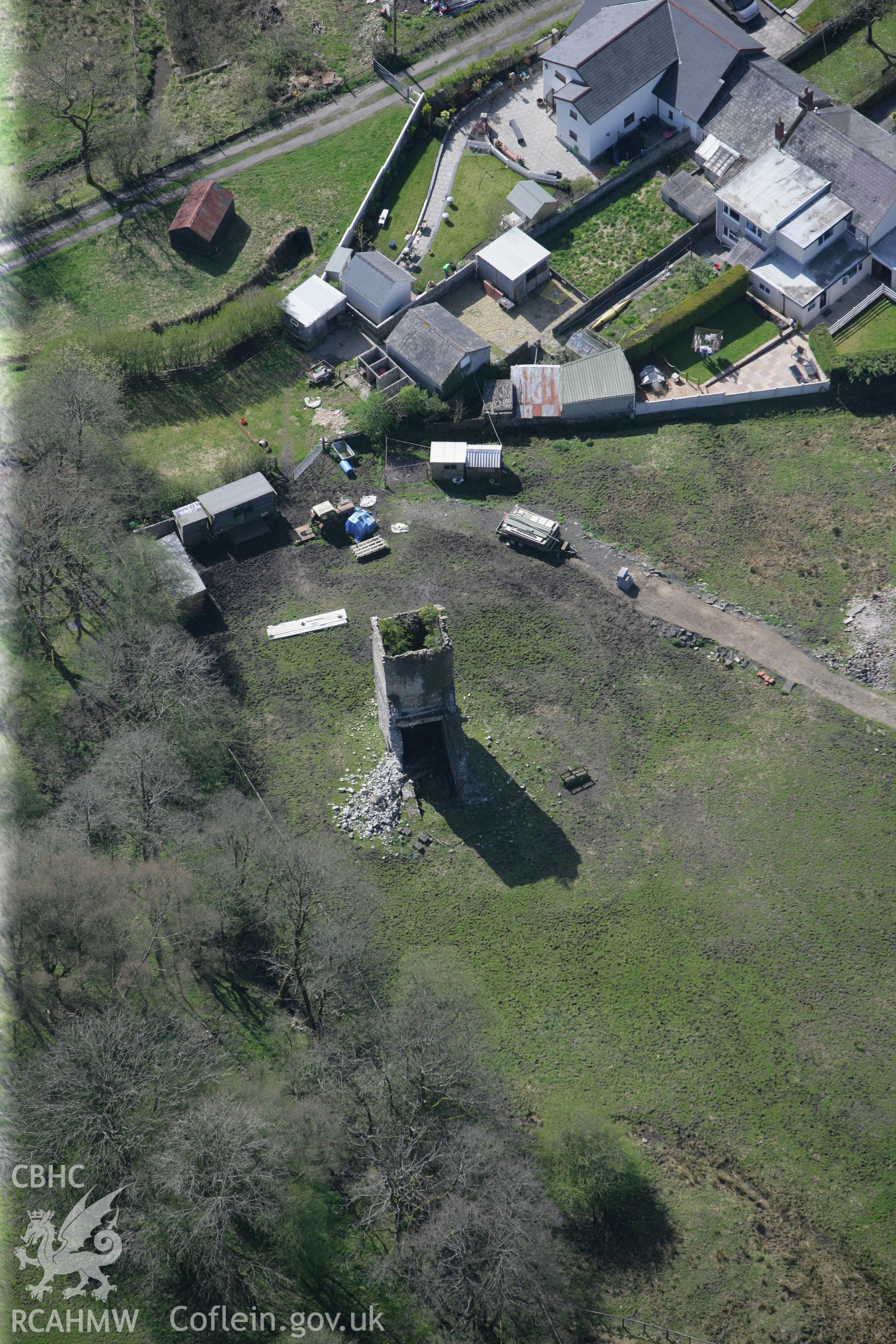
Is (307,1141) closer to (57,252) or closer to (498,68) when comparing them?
(57,252)

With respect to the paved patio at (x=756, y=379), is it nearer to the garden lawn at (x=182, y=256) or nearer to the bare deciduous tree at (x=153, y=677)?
the garden lawn at (x=182, y=256)

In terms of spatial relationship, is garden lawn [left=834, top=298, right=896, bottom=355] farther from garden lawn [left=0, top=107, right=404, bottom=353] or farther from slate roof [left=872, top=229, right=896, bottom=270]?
garden lawn [left=0, top=107, right=404, bottom=353]

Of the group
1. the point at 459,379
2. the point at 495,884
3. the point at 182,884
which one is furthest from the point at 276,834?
the point at 459,379

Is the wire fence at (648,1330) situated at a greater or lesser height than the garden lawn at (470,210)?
lesser

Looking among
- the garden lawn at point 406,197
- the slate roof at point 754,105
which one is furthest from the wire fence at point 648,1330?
the slate roof at point 754,105

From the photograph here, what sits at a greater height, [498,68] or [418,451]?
[498,68]

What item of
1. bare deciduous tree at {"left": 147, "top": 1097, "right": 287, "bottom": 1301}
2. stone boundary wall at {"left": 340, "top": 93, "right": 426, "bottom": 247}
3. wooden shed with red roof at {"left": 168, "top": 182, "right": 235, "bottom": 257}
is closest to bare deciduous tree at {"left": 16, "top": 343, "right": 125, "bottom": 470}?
wooden shed with red roof at {"left": 168, "top": 182, "right": 235, "bottom": 257}
